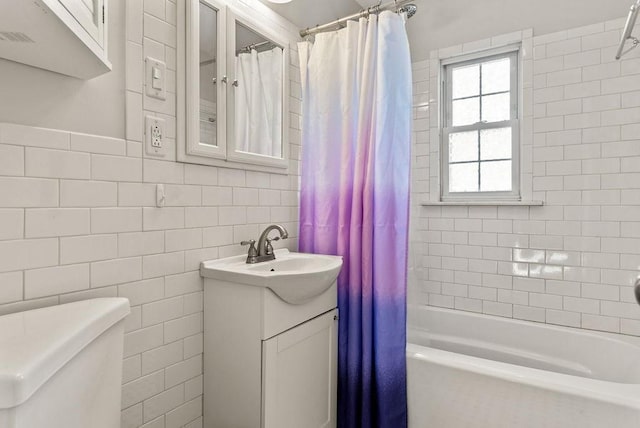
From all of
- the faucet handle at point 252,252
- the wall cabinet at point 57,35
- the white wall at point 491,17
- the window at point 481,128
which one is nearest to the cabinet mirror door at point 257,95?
the faucet handle at point 252,252

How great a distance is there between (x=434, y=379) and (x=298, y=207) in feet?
3.71

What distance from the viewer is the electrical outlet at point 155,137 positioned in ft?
4.27

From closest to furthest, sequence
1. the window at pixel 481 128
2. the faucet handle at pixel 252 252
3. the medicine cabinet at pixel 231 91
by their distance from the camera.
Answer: the medicine cabinet at pixel 231 91 < the faucet handle at pixel 252 252 < the window at pixel 481 128

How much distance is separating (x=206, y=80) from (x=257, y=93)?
334 millimetres

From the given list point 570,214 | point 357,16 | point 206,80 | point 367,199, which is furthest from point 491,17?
point 206,80

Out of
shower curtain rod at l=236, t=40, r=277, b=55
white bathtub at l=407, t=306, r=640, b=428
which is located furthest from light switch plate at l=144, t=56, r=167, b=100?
white bathtub at l=407, t=306, r=640, b=428

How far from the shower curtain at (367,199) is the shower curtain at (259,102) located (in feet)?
0.74

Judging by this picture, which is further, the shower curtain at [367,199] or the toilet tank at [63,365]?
the shower curtain at [367,199]

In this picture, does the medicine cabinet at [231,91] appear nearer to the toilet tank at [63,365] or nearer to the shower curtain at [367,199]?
the shower curtain at [367,199]

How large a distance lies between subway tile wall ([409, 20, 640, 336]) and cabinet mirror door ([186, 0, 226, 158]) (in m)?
1.10

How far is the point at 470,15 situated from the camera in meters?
2.39

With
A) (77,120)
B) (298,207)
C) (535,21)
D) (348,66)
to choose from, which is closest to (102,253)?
(77,120)

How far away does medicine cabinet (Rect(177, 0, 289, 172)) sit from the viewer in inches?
56.5

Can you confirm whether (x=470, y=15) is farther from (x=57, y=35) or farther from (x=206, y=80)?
(x=57, y=35)
